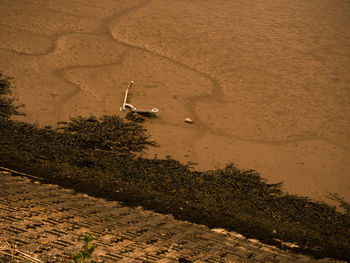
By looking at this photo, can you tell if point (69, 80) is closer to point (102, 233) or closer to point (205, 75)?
point (205, 75)

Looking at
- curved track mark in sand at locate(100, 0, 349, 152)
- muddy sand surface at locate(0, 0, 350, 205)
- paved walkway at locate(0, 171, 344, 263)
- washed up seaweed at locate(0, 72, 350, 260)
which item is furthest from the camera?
curved track mark in sand at locate(100, 0, 349, 152)

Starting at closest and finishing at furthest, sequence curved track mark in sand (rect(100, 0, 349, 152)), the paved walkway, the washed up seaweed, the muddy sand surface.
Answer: the paved walkway, the washed up seaweed, the muddy sand surface, curved track mark in sand (rect(100, 0, 349, 152))

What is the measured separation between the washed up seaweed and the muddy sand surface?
0.27 meters

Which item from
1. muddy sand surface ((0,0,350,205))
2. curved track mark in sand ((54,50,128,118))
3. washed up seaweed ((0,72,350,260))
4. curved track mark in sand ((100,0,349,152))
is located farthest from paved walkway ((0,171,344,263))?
curved track mark in sand ((100,0,349,152))

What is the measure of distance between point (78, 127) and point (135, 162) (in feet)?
2.81

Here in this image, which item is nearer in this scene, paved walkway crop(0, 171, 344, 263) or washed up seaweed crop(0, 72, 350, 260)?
paved walkway crop(0, 171, 344, 263)

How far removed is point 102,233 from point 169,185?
4.07 feet

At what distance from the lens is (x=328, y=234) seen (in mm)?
3146

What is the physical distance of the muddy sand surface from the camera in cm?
428

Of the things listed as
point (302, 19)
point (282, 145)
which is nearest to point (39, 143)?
point (282, 145)

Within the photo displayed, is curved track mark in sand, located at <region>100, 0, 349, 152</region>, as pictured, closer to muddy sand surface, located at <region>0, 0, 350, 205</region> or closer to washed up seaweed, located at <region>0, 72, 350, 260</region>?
muddy sand surface, located at <region>0, 0, 350, 205</region>

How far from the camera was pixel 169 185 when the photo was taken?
3.40 meters

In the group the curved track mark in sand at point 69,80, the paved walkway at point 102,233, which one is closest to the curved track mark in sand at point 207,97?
the curved track mark in sand at point 69,80

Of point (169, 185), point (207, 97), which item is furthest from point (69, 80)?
point (169, 185)
